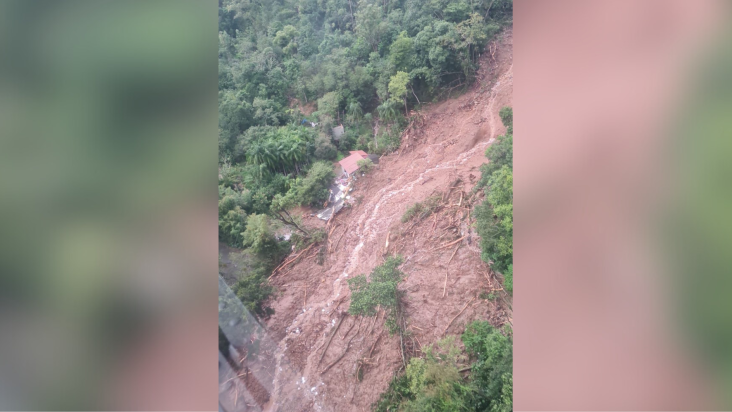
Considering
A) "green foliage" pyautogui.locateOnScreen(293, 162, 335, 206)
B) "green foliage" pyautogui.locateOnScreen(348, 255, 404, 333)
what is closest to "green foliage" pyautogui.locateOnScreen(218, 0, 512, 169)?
"green foliage" pyautogui.locateOnScreen(293, 162, 335, 206)

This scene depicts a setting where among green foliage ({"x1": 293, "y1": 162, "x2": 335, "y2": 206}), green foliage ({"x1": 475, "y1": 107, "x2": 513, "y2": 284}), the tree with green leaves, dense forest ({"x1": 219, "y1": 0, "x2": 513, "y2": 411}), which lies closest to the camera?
dense forest ({"x1": 219, "y1": 0, "x2": 513, "y2": 411})

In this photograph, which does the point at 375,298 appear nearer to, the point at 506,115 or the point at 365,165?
the point at 365,165

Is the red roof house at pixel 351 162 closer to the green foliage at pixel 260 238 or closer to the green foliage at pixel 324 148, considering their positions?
the green foliage at pixel 324 148

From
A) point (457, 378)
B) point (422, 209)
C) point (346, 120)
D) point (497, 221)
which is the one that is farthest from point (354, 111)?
point (457, 378)

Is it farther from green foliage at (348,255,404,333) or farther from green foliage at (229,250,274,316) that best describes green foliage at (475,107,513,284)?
green foliage at (229,250,274,316)
